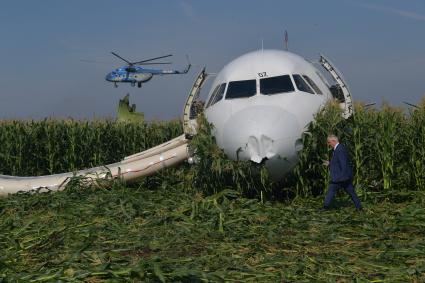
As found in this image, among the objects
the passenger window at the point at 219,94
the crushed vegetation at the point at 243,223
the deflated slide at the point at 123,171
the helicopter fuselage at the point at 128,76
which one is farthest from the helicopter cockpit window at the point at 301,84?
the helicopter fuselage at the point at 128,76

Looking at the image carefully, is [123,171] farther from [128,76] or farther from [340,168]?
[128,76]

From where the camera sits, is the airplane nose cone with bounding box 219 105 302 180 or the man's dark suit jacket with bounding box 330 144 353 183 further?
the man's dark suit jacket with bounding box 330 144 353 183

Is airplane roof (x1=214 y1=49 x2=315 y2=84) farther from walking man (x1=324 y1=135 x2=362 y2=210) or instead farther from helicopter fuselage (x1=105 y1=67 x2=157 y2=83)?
helicopter fuselage (x1=105 y1=67 x2=157 y2=83)

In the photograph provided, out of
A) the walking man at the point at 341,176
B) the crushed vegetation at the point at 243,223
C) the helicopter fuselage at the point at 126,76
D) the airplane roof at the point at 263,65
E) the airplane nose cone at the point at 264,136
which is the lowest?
the crushed vegetation at the point at 243,223

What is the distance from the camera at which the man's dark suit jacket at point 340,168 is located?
1091 cm

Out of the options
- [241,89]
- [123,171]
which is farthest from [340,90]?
[123,171]

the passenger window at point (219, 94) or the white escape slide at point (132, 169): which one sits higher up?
the passenger window at point (219, 94)

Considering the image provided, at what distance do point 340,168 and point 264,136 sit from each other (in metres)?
1.75

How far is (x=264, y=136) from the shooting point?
10367 millimetres

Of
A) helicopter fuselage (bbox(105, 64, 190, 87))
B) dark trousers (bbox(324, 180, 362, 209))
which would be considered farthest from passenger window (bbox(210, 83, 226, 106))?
helicopter fuselage (bbox(105, 64, 190, 87))

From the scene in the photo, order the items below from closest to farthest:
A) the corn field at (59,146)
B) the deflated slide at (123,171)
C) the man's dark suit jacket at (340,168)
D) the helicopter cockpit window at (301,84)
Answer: the man's dark suit jacket at (340,168) → the helicopter cockpit window at (301,84) → the deflated slide at (123,171) → the corn field at (59,146)

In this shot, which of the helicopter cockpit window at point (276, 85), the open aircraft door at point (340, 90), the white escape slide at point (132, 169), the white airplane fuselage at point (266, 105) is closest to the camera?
the white airplane fuselage at point (266, 105)

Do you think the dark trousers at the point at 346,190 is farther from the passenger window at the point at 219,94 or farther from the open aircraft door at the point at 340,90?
the passenger window at the point at 219,94

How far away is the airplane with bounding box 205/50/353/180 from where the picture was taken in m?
10.6
